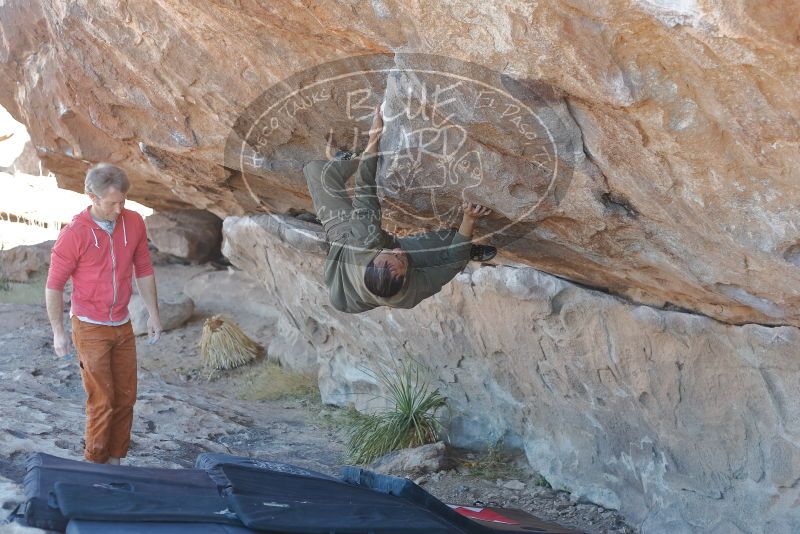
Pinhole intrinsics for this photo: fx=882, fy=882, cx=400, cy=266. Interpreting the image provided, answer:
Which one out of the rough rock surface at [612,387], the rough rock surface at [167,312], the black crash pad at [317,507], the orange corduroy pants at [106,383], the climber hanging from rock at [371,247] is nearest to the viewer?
the black crash pad at [317,507]

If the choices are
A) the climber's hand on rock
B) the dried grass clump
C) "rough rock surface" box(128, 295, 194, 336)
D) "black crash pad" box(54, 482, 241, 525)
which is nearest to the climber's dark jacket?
the climber's hand on rock

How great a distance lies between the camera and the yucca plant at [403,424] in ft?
19.4

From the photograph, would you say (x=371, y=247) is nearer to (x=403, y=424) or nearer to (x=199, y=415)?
(x=403, y=424)

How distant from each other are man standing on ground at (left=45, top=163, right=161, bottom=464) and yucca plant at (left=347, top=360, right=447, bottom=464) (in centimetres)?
191

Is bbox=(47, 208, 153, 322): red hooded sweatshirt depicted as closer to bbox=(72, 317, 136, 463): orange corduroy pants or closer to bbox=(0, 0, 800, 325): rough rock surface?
→ bbox=(72, 317, 136, 463): orange corduroy pants

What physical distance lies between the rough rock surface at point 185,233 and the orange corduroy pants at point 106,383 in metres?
5.57

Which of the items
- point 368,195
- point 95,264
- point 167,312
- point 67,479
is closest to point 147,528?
point 67,479

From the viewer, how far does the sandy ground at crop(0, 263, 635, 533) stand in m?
5.12

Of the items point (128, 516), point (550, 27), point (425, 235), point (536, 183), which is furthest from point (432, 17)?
point (128, 516)

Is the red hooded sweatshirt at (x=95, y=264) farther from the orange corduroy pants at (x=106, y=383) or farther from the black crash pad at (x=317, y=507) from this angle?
the black crash pad at (x=317, y=507)

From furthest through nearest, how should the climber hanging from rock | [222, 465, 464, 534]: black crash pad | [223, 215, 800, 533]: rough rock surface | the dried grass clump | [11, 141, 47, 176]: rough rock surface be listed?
[11, 141, 47, 176]: rough rock surface < the dried grass clump < [223, 215, 800, 533]: rough rock surface < the climber hanging from rock < [222, 465, 464, 534]: black crash pad

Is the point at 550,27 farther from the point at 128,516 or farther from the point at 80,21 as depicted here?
the point at 80,21

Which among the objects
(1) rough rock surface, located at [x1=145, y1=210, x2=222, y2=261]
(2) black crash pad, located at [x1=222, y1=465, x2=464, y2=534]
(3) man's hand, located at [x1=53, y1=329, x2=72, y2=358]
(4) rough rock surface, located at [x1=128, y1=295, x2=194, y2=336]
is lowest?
(4) rough rock surface, located at [x1=128, y1=295, x2=194, y2=336]

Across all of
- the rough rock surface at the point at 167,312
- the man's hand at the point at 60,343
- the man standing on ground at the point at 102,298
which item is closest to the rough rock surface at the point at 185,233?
the rough rock surface at the point at 167,312
